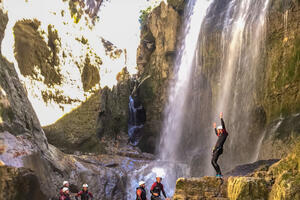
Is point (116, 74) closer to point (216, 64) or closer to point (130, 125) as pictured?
point (130, 125)

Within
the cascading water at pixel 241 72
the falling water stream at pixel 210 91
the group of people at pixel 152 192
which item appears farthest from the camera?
the falling water stream at pixel 210 91

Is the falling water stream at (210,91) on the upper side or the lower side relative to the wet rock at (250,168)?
upper

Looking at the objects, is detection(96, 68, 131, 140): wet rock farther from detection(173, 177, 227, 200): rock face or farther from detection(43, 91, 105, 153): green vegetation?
detection(173, 177, 227, 200): rock face

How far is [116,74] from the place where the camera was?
23.9 meters

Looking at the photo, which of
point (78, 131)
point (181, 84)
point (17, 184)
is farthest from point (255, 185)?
point (181, 84)

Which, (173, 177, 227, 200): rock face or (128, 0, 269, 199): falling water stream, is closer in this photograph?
(173, 177, 227, 200): rock face

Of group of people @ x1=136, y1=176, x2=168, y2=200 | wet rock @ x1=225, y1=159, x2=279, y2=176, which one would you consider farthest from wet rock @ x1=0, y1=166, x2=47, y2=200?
wet rock @ x1=225, y1=159, x2=279, y2=176

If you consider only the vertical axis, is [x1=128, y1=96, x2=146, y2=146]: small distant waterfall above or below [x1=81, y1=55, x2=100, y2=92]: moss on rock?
below

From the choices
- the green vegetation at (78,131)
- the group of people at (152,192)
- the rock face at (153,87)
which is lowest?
the group of people at (152,192)

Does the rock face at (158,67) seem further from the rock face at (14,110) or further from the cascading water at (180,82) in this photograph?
the rock face at (14,110)

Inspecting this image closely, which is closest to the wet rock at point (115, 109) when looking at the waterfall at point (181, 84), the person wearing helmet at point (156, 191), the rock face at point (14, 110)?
the waterfall at point (181, 84)

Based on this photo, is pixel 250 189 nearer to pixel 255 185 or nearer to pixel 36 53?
pixel 255 185

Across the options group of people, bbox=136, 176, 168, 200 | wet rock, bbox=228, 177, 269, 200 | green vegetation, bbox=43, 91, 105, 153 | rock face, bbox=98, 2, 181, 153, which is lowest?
group of people, bbox=136, 176, 168, 200

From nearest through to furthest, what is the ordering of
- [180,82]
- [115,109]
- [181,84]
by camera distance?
[181,84], [180,82], [115,109]
